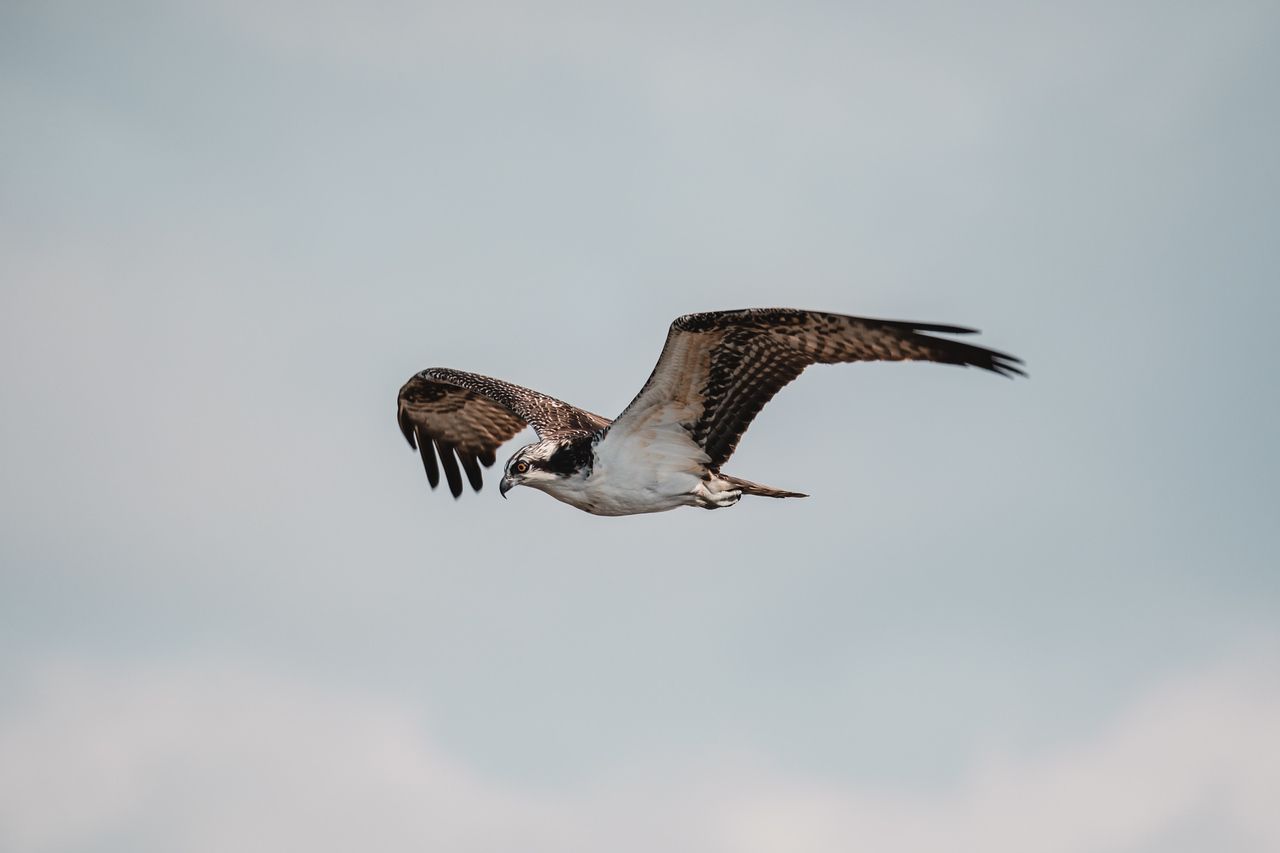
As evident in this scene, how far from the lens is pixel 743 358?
12.8 metres

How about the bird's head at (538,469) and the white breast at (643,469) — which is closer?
the white breast at (643,469)

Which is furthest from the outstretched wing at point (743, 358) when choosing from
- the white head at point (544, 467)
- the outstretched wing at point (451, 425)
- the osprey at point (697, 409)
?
the outstretched wing at point (451, 425)

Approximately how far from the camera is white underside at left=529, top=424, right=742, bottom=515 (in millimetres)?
13656

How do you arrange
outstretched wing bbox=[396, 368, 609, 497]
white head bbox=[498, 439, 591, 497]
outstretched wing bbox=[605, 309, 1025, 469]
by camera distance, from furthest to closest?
outstretched wing bbox=[396, 368, 609, 497] < white head bbox=[498, 439, 591, 497] < outstretched wing bbox=[605, 309, 1025, 469]

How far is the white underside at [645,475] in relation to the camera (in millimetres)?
13656

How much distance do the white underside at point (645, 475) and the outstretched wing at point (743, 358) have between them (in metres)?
0.07

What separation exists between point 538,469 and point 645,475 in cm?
97

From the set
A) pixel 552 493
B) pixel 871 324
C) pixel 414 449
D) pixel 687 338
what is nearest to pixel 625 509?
pixel 552 493

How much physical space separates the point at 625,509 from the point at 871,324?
327cm

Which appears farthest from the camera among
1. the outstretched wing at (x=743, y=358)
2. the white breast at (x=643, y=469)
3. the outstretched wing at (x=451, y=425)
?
the outstretched wing at (x=451, y=425)

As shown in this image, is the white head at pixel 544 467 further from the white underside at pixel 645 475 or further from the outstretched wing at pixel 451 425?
the outstretched wing at pixel 451 425

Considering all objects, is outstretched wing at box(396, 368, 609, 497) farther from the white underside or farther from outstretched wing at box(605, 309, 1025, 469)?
outstretched wing at box(605, 309, 1025, 469)

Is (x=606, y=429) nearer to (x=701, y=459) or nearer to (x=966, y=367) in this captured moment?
(x=701, y=459)

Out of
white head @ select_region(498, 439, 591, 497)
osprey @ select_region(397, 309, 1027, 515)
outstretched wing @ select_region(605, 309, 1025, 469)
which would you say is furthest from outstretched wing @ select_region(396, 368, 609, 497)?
outstretched wing @ select_region(605, 309, 1025, 469)
